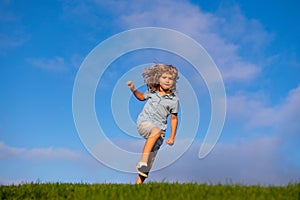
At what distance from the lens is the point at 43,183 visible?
836 cm

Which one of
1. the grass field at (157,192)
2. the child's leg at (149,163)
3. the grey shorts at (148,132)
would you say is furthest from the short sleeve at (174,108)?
the grass field at (157,192)

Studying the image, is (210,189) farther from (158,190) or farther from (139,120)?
(139,120)

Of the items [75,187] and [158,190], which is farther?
[75,187]

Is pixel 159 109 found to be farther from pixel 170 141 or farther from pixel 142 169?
pixel 142 169

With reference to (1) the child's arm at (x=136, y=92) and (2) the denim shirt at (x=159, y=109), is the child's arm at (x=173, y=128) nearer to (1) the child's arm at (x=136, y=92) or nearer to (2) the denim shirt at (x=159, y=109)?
(2) the denim shirt at (x=159, y=109)

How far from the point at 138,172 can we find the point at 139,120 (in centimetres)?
104

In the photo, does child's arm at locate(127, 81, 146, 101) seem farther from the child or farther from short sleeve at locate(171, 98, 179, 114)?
short sleeve at locate(171, 98, 179, 114)

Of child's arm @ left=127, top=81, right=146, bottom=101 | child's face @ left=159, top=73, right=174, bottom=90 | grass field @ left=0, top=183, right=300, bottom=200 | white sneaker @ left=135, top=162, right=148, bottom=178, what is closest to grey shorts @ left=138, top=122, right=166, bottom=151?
white sneaker @ left=135, top=162, right=148, bottom=178

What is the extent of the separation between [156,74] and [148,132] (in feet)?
4.16

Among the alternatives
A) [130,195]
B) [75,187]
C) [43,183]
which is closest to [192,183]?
[130,195]

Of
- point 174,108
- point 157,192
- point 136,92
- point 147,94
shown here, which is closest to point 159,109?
point 174,108

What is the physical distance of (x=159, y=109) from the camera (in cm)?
835

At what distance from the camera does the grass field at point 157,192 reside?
239 inches

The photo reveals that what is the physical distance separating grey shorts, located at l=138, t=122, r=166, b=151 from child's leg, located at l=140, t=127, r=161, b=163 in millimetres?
92
